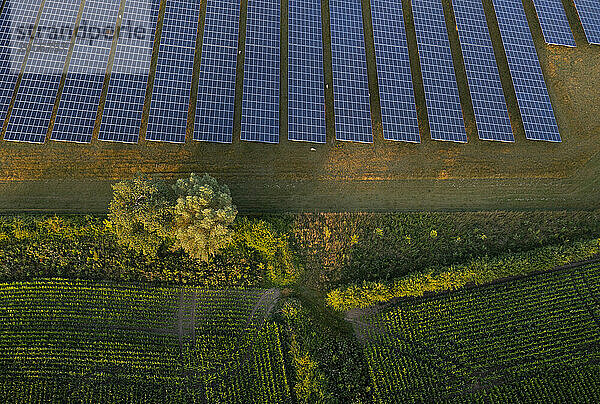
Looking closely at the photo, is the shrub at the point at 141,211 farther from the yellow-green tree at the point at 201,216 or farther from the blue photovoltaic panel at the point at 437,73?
the blue photovoltaic panel at the point at 437,73

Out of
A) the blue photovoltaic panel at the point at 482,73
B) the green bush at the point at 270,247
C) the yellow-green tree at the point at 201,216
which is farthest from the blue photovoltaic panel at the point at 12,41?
the blue photovoltaic panel at the point at 482,73

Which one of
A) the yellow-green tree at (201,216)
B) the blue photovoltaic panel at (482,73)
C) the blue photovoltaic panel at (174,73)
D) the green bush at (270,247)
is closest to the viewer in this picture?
the yellow-green tree at (201,216)

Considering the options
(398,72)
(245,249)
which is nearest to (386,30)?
(398,72)

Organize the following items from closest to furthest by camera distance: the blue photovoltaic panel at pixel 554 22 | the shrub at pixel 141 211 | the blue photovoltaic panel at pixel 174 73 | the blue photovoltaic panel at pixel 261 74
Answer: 1. the shrub at pixel 141 211
2. the blue photovoltaic panel at pixel 174 73
3. the blue photovoltaic panel at pixel 261 74
4. the blue photovoltaic panel at pixel 554 22

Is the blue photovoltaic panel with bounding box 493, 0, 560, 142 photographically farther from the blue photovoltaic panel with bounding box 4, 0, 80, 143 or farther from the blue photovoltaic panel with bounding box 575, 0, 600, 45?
the blue photovoltaic panel with bounding box 4, 0, 80, 143

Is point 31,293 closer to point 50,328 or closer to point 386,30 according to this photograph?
point 50,328

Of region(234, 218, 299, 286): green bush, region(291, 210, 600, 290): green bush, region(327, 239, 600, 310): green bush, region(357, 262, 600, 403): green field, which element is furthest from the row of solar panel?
region(357, 262, 600, 403): green field

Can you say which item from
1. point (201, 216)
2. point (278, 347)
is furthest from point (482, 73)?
point (278, 347)
